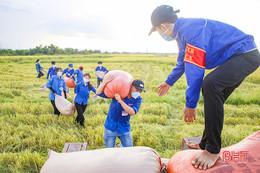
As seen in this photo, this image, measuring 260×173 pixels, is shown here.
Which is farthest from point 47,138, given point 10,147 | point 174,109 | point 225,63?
point 174,109

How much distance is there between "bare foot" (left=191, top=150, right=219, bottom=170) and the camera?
4.27 ft

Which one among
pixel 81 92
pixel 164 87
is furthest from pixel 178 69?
pixel 81 92

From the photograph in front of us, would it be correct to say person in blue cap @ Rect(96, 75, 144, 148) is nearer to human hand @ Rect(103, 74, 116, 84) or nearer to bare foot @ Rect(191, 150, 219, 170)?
human hand @ Rect(103, 74, 116, 84)

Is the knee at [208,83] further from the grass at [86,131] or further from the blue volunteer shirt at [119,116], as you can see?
the grass at [86,131]

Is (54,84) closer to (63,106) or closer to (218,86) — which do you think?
(63,106)

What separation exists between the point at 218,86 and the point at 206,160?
0.60 metres

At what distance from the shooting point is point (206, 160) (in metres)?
1.32

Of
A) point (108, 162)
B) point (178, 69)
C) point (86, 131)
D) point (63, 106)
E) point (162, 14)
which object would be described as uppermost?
point (162, 14)

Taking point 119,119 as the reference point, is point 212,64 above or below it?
above

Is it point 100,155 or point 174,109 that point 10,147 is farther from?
point 174,109

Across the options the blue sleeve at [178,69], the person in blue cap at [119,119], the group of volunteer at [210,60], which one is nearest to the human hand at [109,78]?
the person in blue cap at [119,119]

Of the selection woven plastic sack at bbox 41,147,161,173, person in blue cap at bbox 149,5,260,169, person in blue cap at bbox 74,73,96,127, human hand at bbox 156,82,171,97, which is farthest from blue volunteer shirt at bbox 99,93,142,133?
person in blue cap at bbox 74,73,96,127

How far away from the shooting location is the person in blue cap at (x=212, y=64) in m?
1.28

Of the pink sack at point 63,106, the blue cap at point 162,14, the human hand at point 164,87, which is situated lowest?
the pink sack at point 63,106
